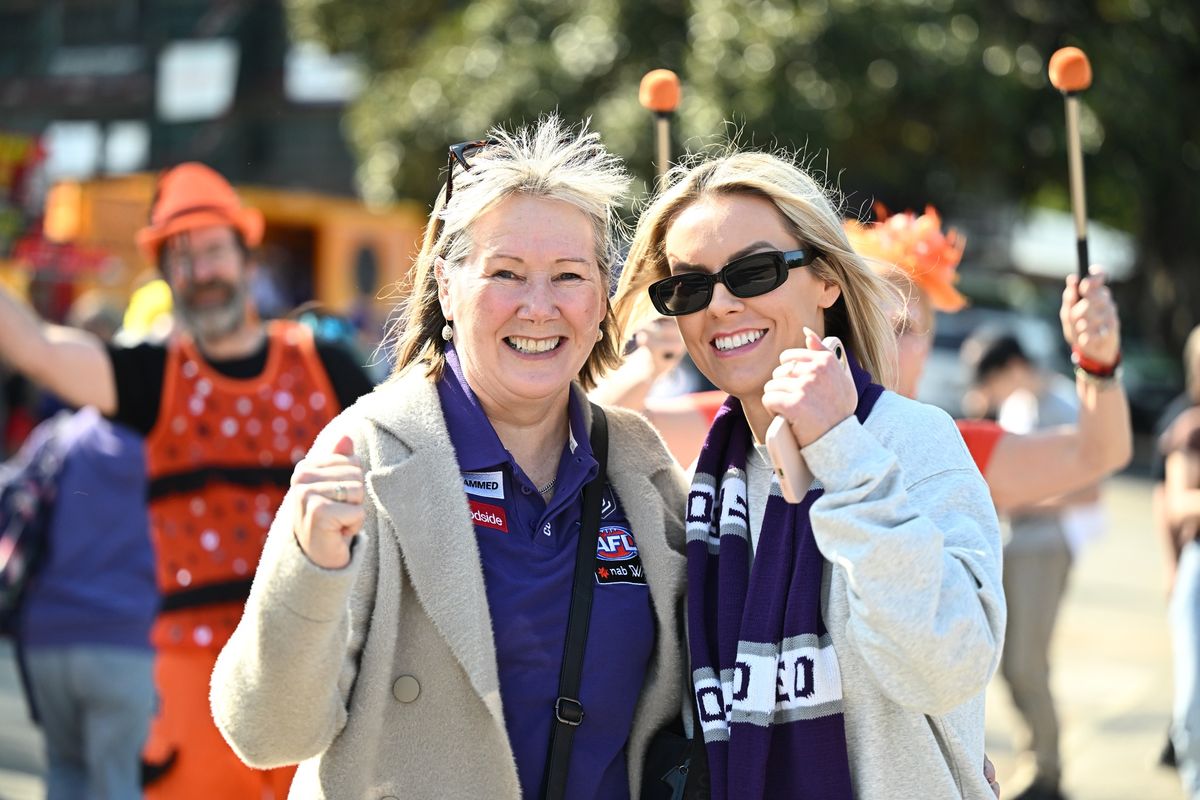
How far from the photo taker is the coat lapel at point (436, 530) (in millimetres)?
2334

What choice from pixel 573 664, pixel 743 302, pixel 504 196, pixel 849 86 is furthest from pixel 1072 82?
pixel 849 86

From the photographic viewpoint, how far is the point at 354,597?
91.9 inches

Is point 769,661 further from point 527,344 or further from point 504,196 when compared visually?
point 504,196

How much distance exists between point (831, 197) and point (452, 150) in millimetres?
786

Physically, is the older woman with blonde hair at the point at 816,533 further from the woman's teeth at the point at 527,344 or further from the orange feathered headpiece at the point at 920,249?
the orange feathered headpiece at the point at 920,249

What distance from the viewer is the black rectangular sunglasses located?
101 inches

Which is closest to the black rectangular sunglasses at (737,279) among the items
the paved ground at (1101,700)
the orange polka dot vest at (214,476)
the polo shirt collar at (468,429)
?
the polo shirt collar at (468,429)

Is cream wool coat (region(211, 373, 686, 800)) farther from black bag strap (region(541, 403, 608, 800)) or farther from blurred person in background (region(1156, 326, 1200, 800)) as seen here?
blurred person in background (region(1156, 326, 1200, 800))

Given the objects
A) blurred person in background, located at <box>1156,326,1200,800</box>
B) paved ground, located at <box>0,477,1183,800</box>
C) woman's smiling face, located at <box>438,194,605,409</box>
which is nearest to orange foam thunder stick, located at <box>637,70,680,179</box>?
woman's smiling face, located at <box>438,194,605,409</box>

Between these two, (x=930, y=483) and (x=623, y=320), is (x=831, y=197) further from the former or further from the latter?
(x=930, y=483)

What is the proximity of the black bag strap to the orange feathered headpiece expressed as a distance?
146 centimetres

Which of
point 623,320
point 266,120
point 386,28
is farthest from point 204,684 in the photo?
point 266,120

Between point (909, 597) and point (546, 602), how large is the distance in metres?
0.67

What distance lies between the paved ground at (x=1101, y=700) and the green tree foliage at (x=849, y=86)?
667cm
